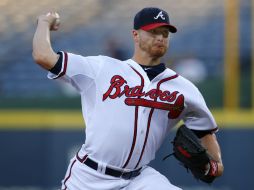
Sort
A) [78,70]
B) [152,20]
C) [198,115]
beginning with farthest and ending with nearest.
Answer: [198,115], [152,20], [78,70]

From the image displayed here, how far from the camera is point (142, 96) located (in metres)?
4.30

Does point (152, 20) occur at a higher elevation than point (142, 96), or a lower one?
higher

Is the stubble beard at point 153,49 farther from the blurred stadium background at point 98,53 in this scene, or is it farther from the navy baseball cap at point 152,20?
the blurred stadium background at point 98,53

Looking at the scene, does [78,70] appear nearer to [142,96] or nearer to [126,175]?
[142,96]

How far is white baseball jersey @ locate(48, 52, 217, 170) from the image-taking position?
424 cm

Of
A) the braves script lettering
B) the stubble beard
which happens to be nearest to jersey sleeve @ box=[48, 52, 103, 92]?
the braves script lettering

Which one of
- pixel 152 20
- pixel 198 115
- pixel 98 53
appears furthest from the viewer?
pixel 98 53

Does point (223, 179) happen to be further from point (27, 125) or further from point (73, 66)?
point (73, 66)

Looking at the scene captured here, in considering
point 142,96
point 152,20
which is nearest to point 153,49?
point 152,20

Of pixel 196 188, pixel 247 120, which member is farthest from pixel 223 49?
pixel 196 188

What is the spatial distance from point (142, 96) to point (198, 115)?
42cm

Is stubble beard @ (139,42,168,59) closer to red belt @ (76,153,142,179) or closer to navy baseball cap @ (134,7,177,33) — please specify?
navy baseball cap @ (134,7,177,33)

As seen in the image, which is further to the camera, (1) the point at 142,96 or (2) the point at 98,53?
(2) the point at 98,53

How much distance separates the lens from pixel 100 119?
13.9 feet
